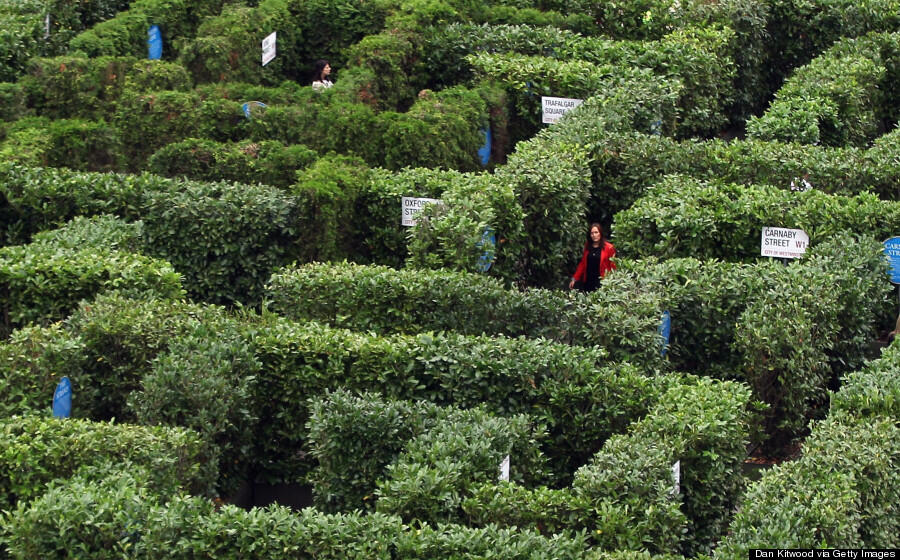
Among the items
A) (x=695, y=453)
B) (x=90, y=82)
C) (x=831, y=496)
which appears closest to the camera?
(x=831, y=496)

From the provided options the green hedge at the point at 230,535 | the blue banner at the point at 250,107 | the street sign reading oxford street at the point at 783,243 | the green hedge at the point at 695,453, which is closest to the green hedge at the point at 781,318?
the street sign reading oxford street at the point at 783,243

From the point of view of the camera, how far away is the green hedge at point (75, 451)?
13.9m

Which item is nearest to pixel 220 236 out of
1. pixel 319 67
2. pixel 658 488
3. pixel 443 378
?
pixel 443 378

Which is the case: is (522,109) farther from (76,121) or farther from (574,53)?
(76,121)

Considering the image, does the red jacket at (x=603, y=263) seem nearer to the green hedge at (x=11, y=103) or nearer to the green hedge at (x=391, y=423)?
the green hedge at (x=391, y=423)

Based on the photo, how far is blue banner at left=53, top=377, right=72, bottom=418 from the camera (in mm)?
15289

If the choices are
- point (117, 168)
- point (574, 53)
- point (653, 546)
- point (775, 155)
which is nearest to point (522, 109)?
point (574, 53)

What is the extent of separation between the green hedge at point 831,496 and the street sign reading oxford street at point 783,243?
16.1ft

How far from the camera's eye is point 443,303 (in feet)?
56.9

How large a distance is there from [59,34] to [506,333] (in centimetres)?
1392

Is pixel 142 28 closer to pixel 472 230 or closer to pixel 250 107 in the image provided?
pixel 250 107

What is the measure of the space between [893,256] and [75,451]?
33.7 ft

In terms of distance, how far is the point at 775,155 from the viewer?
21344 millimetres

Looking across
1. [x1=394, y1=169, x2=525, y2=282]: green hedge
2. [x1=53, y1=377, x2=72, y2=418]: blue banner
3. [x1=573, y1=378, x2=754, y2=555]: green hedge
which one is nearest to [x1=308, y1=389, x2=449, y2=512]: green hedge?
[x1=573, y1=378, x2=754, y2=555]: green hedge
